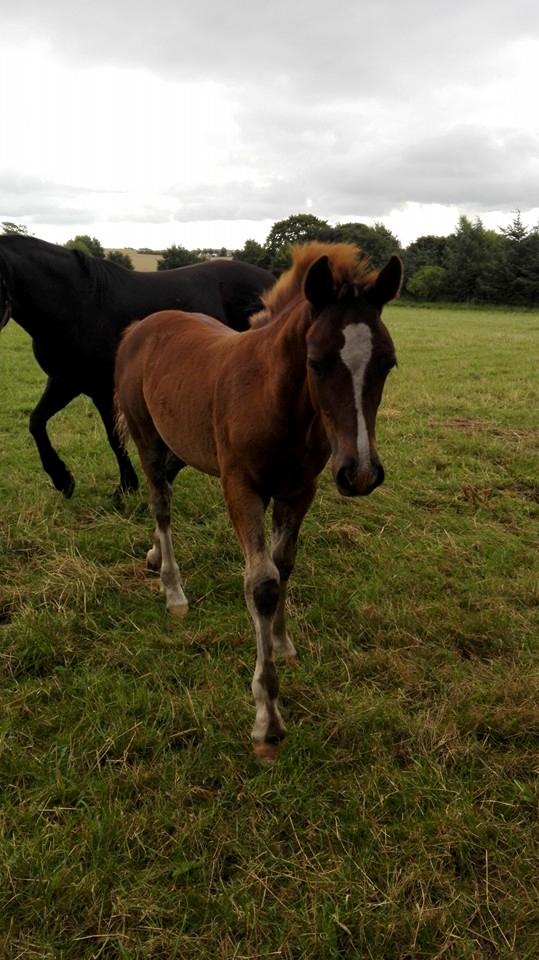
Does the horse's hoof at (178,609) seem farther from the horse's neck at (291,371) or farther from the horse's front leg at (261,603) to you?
the horse's neck at (291,371)

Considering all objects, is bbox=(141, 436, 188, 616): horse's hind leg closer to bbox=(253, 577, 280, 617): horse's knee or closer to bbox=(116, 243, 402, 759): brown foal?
bbox=(116, 243, 402, 759): brown foal

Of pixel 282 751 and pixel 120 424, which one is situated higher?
pixel 120 424

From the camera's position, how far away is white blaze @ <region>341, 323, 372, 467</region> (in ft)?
6.85

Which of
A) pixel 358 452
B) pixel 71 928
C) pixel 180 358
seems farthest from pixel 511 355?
pixel 71 928

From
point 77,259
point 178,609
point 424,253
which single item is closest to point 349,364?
point 178,609

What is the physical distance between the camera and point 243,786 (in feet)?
7.54

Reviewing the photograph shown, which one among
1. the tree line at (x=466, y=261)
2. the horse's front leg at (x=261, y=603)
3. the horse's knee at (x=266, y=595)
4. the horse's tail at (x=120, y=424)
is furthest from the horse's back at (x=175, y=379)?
the tree line at (x=466, y=261)

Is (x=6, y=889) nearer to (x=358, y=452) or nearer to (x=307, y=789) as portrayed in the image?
(x=307, y=789)

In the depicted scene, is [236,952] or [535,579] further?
[535,579]

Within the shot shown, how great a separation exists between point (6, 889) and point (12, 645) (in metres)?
1.38

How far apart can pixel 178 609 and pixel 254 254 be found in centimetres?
5247

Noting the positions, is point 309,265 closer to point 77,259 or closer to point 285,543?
point 285,543

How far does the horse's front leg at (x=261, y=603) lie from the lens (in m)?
2.53

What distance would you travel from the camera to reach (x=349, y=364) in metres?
2.09
